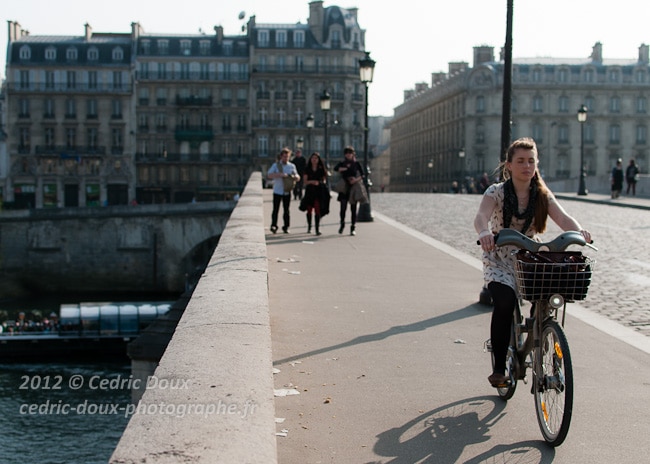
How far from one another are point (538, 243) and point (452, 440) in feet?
3.59

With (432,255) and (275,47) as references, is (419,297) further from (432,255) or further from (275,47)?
(275,47)

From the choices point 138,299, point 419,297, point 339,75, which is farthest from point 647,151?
point 419,297

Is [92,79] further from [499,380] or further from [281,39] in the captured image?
[499,380]

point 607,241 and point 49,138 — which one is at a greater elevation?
point 49,138

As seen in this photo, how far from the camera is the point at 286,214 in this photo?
17812 millimetres

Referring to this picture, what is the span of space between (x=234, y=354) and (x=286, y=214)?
13126 mm

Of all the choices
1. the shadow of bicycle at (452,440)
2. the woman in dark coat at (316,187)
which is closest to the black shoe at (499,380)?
the shadow of bicycle at (452,440)

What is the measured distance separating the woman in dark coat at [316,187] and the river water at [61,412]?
4906mm

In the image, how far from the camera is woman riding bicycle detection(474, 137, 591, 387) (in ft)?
17.6

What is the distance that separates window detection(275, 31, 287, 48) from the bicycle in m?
78.3

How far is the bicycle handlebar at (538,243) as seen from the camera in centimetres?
487

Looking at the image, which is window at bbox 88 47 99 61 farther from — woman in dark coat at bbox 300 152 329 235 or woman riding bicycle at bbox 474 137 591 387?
woman riding bicycle at bbox 474 137 591 387

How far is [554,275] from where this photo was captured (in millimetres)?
4703

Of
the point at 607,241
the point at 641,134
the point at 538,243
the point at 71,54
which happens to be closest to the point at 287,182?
the point at 607,241
